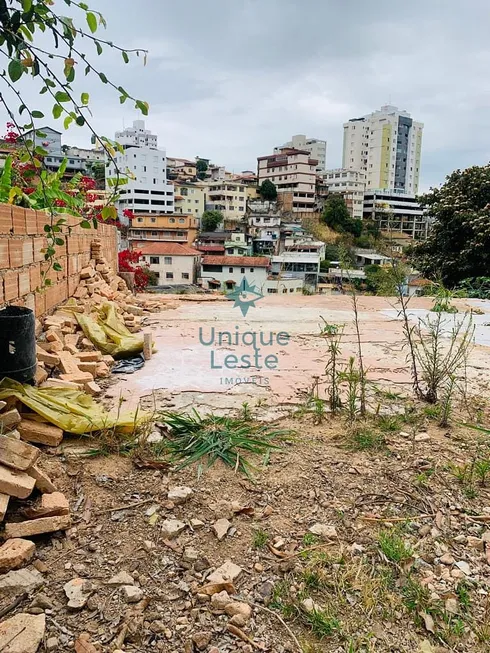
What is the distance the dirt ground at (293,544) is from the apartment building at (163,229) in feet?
105

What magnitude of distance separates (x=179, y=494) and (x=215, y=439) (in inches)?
20.4

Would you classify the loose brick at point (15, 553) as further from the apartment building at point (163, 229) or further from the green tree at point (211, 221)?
the green tree at point (211, 221)

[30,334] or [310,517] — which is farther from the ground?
[30,334]

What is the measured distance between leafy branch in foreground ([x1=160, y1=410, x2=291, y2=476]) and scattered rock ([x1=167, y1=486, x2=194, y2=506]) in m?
0.20

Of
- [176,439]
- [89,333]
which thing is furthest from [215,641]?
[89,333]

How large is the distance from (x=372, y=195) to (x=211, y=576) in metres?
58.4

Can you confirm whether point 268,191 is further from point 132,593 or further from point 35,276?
point 132,593

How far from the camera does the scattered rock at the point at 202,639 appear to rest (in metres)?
1.38

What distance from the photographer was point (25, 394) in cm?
243

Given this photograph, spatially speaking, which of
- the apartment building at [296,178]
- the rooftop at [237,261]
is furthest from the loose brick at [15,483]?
the apartment building at [296,178]

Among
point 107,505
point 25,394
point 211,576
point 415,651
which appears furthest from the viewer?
point 25,394

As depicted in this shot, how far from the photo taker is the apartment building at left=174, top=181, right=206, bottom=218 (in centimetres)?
4809

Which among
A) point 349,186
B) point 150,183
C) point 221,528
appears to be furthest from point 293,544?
point 349,186

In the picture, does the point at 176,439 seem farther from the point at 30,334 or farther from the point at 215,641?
the point at 215,641
